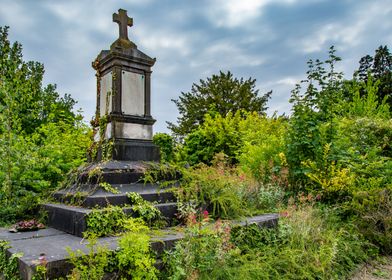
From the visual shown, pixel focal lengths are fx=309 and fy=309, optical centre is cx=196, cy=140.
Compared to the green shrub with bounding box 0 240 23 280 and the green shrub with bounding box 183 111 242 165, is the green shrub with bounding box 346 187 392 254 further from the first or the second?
the green shrub with bounding box 183 111 242 165

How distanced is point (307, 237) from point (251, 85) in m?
23.3

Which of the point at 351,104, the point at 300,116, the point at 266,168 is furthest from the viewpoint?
the point at 351,104

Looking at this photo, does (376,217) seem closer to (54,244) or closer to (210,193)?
(210,193)

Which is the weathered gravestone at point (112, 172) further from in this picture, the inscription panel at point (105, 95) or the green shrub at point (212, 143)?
the green shrub at point (212, 143)

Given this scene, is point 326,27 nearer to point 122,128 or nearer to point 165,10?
point 165,10

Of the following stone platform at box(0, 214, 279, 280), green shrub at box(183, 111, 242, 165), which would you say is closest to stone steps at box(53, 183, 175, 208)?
stone platform at box(0, 214, 279, 280)

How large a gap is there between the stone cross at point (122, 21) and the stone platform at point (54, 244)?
317 cm

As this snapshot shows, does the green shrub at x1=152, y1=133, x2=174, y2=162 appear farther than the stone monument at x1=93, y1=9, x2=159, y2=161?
Yes

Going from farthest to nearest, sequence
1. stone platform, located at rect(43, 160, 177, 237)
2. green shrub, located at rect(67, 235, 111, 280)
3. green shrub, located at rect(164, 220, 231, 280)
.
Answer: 1. stone platform, located at rect(43, 160, 177, 237)
2. green shrub, located at rect(164, 220, 231, 280)
3. green shrub, located at rect(67, 235, 111, 280)

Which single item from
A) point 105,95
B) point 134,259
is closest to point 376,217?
point 134,259

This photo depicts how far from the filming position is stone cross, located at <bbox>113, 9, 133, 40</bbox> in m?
5.05

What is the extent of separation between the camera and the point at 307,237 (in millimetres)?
3750

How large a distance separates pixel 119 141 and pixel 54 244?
195 centimetres

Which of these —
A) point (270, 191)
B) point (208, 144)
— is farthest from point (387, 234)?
point (208, 144)
